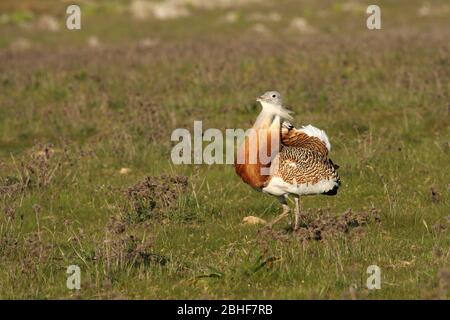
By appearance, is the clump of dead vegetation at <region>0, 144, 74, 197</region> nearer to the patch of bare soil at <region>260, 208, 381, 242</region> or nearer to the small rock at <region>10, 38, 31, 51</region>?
the patch of bare soil at <region>260, 208, 381, 242</region>

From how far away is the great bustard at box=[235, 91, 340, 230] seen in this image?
8.09 metres

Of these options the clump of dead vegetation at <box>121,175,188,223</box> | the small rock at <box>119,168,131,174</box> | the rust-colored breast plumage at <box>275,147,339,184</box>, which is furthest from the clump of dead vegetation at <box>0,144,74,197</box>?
the rust-colored breast plumage at <box>275,147,339,184</box>

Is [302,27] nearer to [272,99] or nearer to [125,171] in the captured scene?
[125,171]

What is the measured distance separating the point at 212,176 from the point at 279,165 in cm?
286

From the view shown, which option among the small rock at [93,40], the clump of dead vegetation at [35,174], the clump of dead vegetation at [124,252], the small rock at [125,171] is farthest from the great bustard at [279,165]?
the small rock at [93,40]

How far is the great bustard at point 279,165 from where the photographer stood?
26.6 feet

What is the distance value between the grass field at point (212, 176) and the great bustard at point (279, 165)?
36 centimetres

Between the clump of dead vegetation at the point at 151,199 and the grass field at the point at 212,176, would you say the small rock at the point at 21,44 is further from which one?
the clump of dead vegetation at the point at 151,199

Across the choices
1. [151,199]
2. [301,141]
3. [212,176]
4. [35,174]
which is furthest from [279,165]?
[35,174]

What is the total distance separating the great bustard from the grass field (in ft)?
1.17

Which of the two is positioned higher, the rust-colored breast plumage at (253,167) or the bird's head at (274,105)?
the bird's head at (274,105)

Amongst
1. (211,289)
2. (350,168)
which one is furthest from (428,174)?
(211,289)

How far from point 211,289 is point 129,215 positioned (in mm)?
2468
